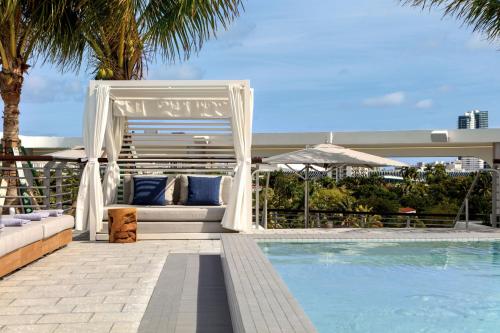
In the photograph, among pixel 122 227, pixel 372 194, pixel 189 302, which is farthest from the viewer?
pixel 372 194

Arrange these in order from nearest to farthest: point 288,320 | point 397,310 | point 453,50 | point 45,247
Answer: point 288,320, point 397,310, point 45,247, point 453,50

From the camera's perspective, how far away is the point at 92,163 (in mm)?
8758

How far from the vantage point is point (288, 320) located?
2.97 metres

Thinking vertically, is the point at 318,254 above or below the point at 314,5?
below

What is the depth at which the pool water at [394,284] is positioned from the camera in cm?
448

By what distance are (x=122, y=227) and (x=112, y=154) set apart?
239cm

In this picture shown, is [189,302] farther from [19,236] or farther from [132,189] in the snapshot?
[132,189]

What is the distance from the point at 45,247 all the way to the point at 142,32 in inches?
219

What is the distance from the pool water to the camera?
4477 millimetres

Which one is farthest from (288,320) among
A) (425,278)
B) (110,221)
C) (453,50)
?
(453,50)

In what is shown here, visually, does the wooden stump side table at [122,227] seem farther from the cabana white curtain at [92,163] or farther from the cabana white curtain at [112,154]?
the cabana white curtain at [112,154]

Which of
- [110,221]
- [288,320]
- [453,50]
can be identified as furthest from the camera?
[453,50]

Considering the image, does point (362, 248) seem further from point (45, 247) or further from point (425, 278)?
point (45, 247)

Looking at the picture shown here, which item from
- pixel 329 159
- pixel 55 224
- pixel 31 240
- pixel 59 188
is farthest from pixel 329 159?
pixel 31 240
